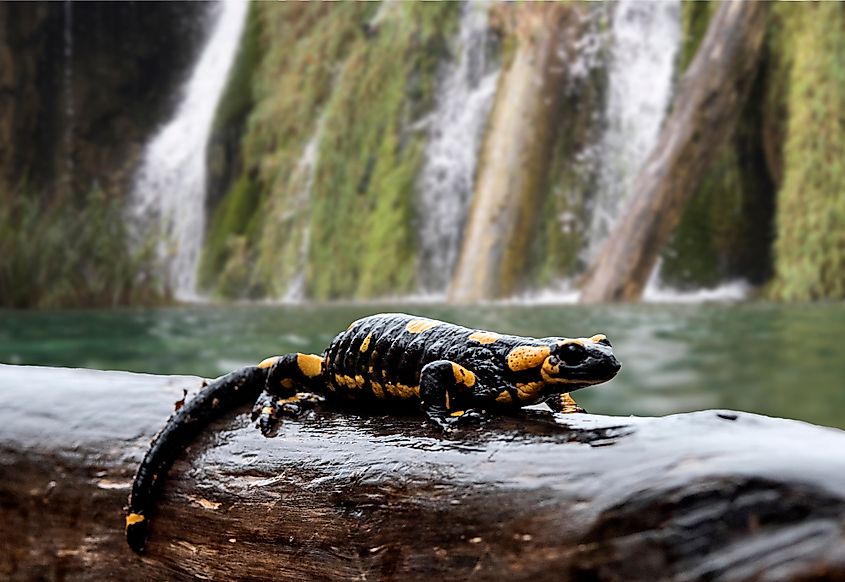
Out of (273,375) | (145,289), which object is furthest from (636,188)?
(273,375)

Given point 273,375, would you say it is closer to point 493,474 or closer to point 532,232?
point 493,474

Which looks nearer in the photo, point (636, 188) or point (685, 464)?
point (685, 464)

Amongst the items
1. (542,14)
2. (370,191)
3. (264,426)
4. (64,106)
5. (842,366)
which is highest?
(542,14)

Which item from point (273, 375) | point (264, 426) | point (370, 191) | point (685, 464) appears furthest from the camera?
point (370, 191)

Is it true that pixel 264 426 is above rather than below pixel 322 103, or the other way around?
below

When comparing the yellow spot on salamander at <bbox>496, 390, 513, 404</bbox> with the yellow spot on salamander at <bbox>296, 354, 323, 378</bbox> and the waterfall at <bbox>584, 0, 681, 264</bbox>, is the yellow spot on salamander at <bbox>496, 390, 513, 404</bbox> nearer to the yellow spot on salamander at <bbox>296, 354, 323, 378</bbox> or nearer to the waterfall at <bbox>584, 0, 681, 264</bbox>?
the yellow spot on salamander at <bbox>296, 354, 323, 378</bbox>

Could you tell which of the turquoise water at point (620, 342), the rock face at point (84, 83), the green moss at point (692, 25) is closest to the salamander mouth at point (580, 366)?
the turquoise water at point (620, 342)
